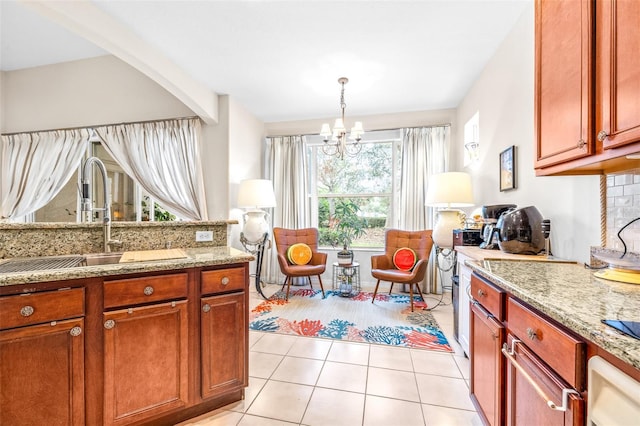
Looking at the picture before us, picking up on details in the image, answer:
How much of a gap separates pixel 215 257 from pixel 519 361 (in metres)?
1.48

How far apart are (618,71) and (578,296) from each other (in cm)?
79

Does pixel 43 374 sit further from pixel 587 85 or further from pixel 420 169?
pixel 420 169

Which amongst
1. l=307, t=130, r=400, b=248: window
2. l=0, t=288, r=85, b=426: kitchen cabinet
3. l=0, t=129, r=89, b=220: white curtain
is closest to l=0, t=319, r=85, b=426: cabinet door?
l=0, t=288, r=85, b=426: kitchen cabinet

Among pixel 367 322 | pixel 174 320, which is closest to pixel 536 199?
pixel 367 322

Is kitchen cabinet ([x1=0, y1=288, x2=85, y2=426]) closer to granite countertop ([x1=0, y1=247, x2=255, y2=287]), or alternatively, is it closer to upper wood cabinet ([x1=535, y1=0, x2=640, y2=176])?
granite countertop ([x1=0, y1=247, x2=255, y2=287])

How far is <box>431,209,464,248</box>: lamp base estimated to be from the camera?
2.76m

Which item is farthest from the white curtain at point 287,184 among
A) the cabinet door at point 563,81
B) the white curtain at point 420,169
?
the cabinet door at point 563,81

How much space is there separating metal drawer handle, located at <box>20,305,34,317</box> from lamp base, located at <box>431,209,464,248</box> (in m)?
3.00

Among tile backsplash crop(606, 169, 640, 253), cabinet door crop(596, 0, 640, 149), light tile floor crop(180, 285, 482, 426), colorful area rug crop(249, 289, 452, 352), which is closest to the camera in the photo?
cabinet door crop(596, 0, 640, 149)

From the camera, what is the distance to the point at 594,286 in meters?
0.99

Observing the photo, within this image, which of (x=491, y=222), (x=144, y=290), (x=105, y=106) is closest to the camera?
(x=144, y=290)

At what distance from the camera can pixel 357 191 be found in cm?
438

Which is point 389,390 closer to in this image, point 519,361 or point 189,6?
point 519,361

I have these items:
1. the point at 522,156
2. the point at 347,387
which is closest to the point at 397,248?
the point at 522,156
